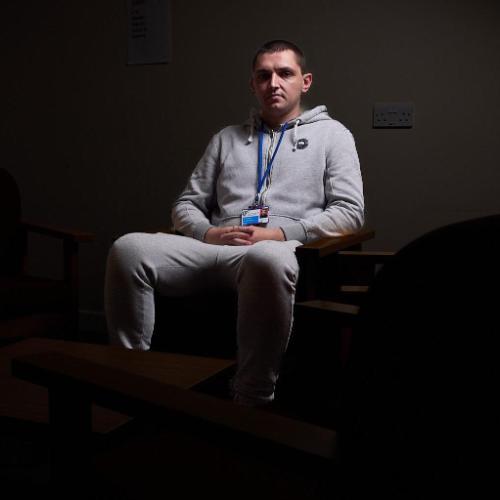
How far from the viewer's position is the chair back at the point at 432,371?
0.49 metres

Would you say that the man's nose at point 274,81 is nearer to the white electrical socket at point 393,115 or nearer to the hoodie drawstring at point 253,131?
the hoodie drawstring at point 253,131

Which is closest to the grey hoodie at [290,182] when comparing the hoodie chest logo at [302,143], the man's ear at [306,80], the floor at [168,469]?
the hoodie chest logo at [302,143]

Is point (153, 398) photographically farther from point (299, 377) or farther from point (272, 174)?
point (272, 174)

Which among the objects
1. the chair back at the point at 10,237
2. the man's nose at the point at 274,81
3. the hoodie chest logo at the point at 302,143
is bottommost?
the chair back at the point at 10,237

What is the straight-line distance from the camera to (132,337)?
167 cm

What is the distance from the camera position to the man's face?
6.67 ft

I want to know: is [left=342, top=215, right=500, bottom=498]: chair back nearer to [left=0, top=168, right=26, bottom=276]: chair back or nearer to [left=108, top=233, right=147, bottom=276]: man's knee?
[left=108, top=233, right=147, bottom=276]: man's knee

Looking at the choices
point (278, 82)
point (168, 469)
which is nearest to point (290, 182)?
point (278, 82)

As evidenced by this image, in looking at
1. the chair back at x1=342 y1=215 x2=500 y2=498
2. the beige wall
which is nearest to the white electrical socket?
the beige wall

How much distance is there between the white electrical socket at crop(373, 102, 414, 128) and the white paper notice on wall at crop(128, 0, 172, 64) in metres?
1.03

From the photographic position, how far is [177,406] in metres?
0.56

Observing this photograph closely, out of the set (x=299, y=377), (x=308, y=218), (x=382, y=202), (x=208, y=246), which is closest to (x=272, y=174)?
(x=308, y=218)

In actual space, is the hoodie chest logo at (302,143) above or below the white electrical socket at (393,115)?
below

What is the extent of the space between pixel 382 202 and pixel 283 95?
0.72 metres
